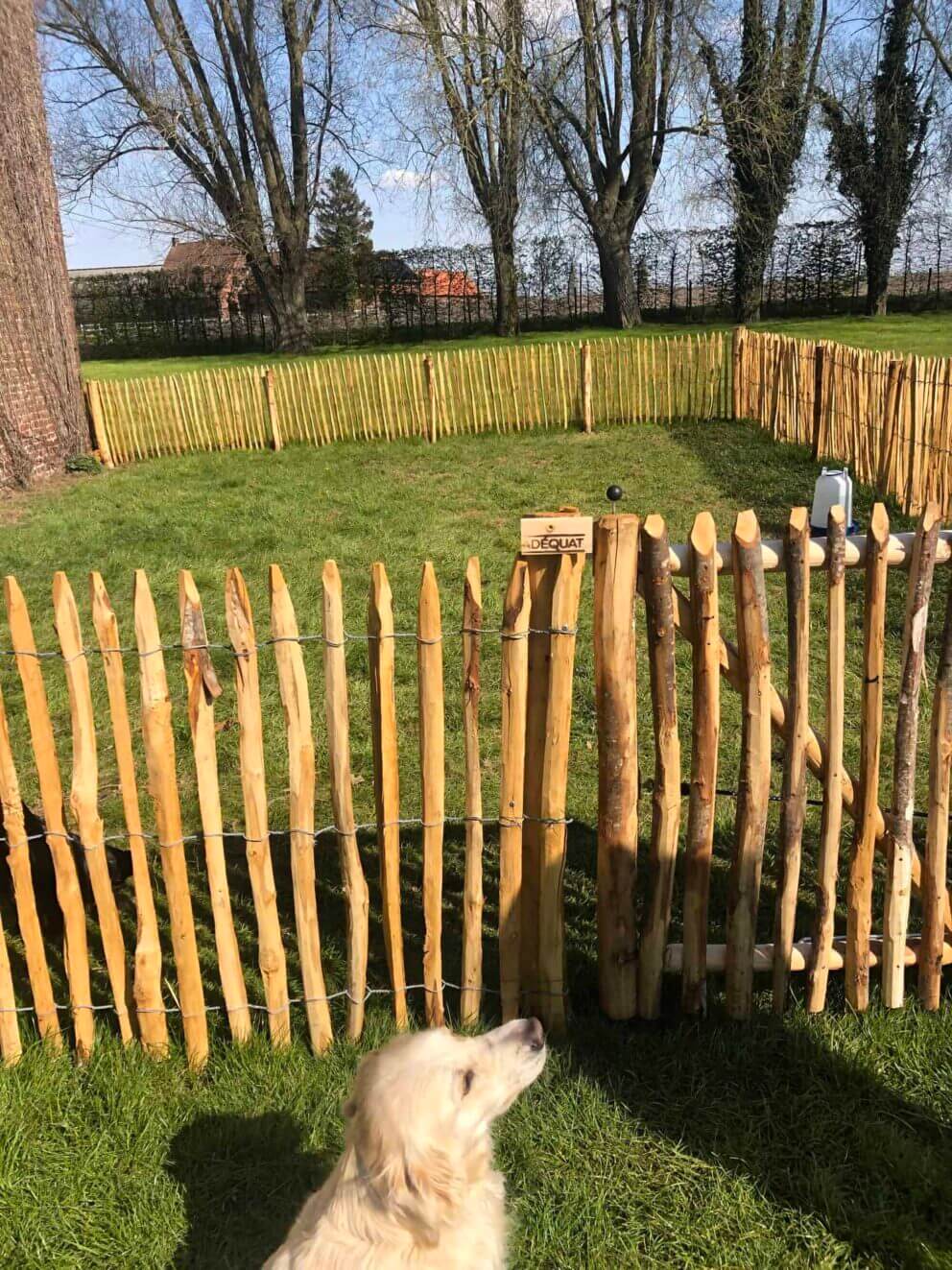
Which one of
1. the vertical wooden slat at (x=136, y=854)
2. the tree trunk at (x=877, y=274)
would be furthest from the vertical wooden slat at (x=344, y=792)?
the tree trunk at (x=877, y=274)

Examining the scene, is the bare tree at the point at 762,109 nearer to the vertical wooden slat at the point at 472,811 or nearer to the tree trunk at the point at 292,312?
the tree trunk at the point at 292,312

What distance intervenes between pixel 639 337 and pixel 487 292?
8.87 meters

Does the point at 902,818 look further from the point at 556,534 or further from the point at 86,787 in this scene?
the point at 86,787

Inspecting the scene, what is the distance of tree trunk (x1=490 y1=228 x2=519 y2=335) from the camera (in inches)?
1132

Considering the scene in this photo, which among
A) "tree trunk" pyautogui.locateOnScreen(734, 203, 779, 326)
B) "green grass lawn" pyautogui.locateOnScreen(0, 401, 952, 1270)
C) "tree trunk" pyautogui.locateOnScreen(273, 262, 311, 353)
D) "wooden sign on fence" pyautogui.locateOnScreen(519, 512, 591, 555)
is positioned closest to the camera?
"green grass lawn" pyautogui.locateOnScreen(0, 401, 952, 1270)

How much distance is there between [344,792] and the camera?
2805mm

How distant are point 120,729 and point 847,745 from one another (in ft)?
12.2

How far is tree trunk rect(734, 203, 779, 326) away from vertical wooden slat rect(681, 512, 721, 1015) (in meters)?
27.3

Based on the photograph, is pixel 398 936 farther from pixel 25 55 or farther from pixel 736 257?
pixel 736 257

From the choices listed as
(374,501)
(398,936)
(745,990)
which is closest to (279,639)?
(398,936)

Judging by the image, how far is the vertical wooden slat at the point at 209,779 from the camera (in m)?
2.57

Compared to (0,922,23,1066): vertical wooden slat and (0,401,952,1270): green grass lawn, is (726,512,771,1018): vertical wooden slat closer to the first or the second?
(0,401,952,1270): green grass lawn

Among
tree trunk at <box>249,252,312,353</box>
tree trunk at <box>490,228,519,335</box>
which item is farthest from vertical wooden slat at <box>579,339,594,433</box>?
tree trunk at <box>249,252,312,353</box>

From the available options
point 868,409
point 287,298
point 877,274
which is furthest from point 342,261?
point 868,409
